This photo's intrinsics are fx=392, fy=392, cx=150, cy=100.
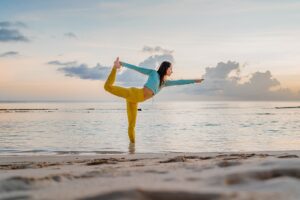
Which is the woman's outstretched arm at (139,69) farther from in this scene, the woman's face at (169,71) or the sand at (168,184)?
the sand at (168,184)

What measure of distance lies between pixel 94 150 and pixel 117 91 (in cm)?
210

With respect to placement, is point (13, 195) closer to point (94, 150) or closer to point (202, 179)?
point (202, 179)

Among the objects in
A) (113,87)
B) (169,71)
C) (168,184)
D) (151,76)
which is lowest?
(168,184)

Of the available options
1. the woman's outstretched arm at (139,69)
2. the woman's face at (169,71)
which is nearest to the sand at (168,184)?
the woman's outstretched arm at (139,69)

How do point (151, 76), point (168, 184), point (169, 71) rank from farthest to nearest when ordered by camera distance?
point (169, 71) < point (151, 76) < point (168, 184)

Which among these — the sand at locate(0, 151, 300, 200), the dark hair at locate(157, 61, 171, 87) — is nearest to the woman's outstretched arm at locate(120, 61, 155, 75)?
the dark hair at locate(157, 61, 171, 87)

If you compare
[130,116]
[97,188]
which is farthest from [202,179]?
[130,116]

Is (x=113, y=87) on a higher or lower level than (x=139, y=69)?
lower

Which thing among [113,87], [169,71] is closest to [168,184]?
[113,87]

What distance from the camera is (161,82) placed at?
1008 cm

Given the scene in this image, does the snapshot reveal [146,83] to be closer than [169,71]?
Yes

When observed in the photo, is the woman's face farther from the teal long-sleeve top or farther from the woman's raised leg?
the woman's raised leg

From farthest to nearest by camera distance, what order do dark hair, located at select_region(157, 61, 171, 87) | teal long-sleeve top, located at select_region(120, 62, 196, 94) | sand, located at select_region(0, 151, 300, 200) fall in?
dark hair, located at select_region(157, 61, 171, 87)
teal long-sleeve top, located at select_region(120, 62, 196, 94)
sand, located at select_region(0, 151, 300, 200)

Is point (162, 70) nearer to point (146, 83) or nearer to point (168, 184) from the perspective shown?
point (146, 83)
